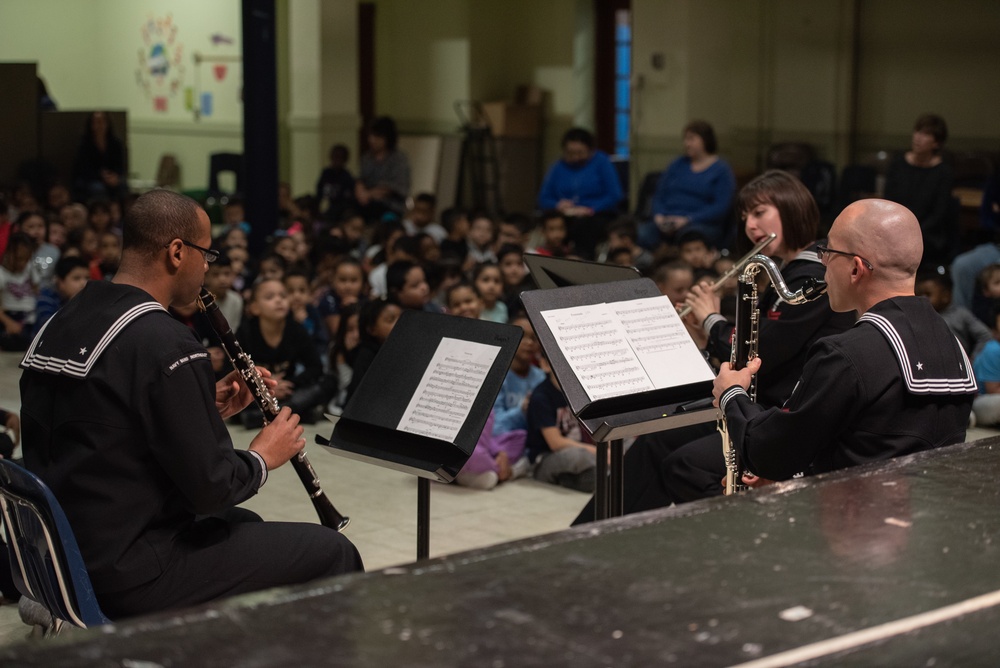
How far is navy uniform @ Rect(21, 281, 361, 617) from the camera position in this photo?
9.14 ft

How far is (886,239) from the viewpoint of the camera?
2918 mm

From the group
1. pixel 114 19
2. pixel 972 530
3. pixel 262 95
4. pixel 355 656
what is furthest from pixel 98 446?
pixel 114 19

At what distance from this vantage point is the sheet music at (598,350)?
343cm

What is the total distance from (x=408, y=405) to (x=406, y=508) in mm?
1660

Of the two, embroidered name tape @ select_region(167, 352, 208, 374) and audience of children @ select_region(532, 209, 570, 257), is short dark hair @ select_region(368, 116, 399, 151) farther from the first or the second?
embroidered name tape @ select_region(167, 352, 208, 374)

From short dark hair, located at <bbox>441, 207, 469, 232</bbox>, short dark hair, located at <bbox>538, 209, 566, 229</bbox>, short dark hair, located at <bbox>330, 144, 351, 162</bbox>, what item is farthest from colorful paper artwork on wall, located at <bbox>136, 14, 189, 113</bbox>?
short dark hair, located at <bbox>538, 209, 566, 229</bbox>

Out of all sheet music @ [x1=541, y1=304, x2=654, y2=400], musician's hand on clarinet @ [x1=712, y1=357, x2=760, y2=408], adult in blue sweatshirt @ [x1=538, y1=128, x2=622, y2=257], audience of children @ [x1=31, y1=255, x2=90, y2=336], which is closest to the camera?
musician's hand on clarinet @ [x1=712, y1=357, x2=760, y2=408]

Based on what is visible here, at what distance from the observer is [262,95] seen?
331 inches

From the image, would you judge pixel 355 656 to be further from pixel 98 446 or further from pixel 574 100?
pixel 574 100

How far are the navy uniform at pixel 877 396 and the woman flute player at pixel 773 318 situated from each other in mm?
809

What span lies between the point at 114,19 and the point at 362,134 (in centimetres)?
371

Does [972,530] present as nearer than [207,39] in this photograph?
Yes

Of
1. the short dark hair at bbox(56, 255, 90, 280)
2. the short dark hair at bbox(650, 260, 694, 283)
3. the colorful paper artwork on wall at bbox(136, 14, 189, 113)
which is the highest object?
the colorful paper artwork on wall at bbox(136, 14, 189, 113)

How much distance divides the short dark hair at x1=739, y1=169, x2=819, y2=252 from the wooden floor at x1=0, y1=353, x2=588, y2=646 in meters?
1.43
